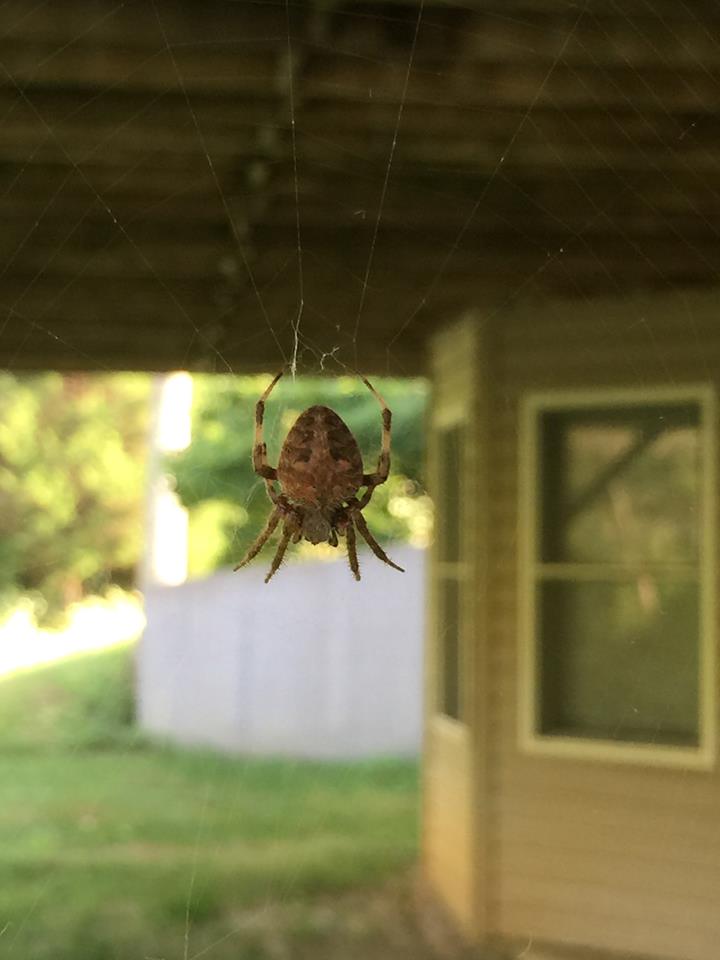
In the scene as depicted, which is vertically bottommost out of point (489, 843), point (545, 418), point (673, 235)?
point (489, 843)

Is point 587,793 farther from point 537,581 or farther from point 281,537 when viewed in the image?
point 281,537

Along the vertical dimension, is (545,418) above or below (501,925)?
above

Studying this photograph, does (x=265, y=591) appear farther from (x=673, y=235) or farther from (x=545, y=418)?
(x=673, y=235)

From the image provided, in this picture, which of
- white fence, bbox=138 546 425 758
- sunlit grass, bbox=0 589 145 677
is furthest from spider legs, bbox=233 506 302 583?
sunlit grass, bbox=0 589 145 677

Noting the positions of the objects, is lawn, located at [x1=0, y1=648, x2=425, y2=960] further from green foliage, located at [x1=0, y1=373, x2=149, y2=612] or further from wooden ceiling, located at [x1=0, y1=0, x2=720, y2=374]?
wooden ceiling, located at [x1=0, y1=0, x2=720, y2=374]

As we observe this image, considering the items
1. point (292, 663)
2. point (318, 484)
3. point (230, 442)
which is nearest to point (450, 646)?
point (318, 484)

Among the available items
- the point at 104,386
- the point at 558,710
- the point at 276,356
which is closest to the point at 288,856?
the point at 558,710
